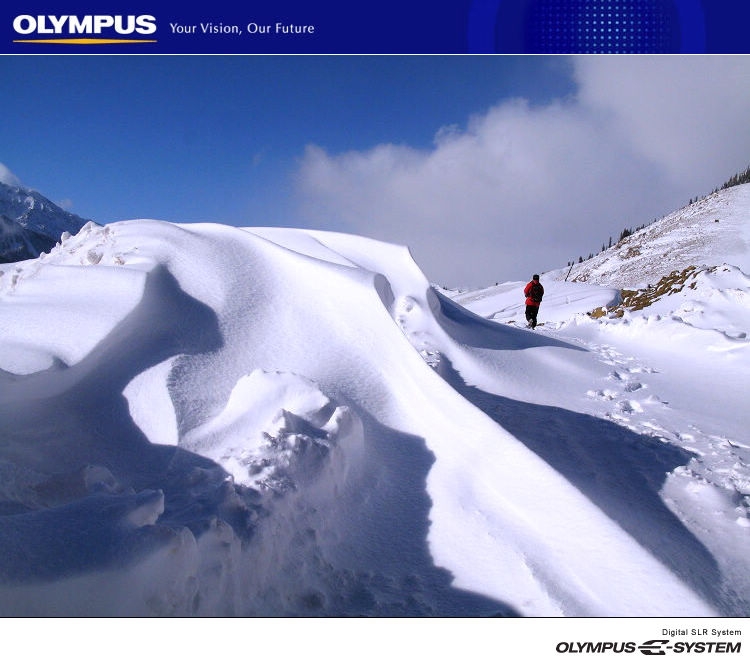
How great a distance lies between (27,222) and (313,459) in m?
17.0

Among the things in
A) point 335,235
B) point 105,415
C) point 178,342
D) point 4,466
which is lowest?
point 4,466

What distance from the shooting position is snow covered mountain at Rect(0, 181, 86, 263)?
13547 millimetres

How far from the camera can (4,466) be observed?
2666mm

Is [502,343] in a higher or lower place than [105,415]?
higher

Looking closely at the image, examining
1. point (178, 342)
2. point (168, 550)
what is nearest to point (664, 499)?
point (168, 550)

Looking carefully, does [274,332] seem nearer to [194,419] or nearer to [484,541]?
[194,419]

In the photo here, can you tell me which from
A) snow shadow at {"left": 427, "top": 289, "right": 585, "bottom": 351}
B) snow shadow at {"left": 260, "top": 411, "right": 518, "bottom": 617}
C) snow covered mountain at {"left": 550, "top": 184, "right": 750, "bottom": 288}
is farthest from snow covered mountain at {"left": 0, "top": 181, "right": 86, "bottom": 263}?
snow covered mountain at {"left": 550, "top": 184, "right": 750, "bottom": 288}

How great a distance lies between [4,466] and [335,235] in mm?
5742

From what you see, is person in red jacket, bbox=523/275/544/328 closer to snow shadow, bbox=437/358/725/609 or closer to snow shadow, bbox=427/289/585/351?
snow shadow, bbox=427/289/585/351

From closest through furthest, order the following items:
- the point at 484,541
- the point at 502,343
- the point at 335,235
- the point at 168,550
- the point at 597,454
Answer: the point at 168,550 → the point at 484,541 → the point at 597,454 → the point at 502,343 → the point at 335,235
